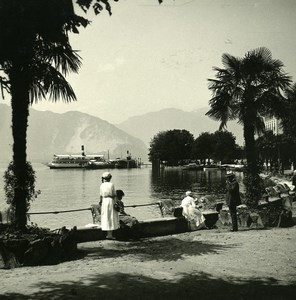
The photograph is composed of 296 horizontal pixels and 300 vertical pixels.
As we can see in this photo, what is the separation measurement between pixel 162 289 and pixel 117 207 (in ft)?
13.9

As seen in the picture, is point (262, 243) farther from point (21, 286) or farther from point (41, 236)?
point (21, 286)

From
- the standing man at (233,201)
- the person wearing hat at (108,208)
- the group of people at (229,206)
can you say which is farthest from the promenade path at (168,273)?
the group of people at (229,206)

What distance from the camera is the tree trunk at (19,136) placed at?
340 inches

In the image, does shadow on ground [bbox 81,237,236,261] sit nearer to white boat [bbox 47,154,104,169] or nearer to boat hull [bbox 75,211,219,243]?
boat hull [bbox 75,211,219,243]

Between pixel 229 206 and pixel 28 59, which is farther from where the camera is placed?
pixel 229 206

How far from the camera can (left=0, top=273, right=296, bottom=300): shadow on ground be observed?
6.05 meters

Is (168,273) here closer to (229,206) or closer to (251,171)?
(229,206)

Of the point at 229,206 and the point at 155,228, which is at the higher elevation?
the point at 229,206

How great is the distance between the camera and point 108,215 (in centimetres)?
1044

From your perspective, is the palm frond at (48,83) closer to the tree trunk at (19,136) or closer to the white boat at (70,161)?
the tree trunk at (19,136)

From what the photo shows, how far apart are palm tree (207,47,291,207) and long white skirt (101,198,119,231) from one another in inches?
219

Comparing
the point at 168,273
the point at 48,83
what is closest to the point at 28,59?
the point at 48,83

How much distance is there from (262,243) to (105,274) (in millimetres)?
4365

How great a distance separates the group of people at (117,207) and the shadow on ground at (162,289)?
331 cm
